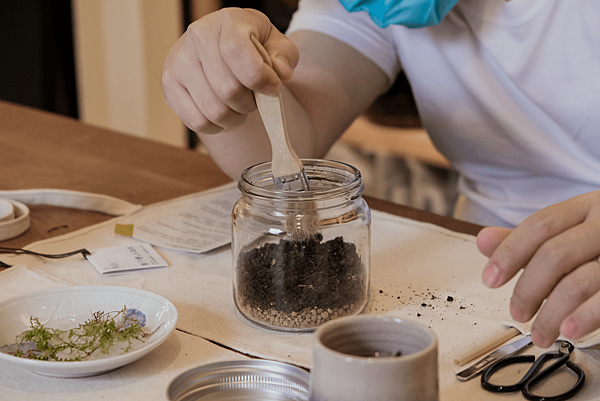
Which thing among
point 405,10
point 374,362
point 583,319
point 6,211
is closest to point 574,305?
point 583,319

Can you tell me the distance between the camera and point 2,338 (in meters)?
0.52

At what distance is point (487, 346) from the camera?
53cm

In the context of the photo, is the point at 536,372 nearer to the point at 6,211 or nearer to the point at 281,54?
the point at 281,54

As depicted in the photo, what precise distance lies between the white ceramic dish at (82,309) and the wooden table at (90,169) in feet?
0.71

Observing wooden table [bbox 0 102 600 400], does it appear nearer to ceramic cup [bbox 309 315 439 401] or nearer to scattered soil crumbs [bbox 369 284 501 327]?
scattered soil crumbs [bbox 369 284 501 327]

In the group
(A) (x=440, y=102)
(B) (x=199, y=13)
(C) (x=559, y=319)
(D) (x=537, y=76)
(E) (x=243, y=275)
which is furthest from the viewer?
(B) (x=199, y=13)

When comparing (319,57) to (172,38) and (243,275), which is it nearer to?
(243,275)

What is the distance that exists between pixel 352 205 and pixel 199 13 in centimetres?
226

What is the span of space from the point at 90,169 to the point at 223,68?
513mm

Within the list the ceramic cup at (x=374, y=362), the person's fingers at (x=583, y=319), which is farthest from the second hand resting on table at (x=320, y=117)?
the ceramic cup at (x=374, y=362)

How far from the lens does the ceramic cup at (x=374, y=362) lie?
0.34 metres

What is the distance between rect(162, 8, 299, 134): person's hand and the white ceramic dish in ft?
0.67

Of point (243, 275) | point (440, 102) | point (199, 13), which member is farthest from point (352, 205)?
point (199, 13)

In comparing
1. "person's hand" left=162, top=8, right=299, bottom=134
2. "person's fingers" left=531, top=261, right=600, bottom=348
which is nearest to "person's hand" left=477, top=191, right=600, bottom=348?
"person's fingers" left=531, top=261, right=600, bottom=348
